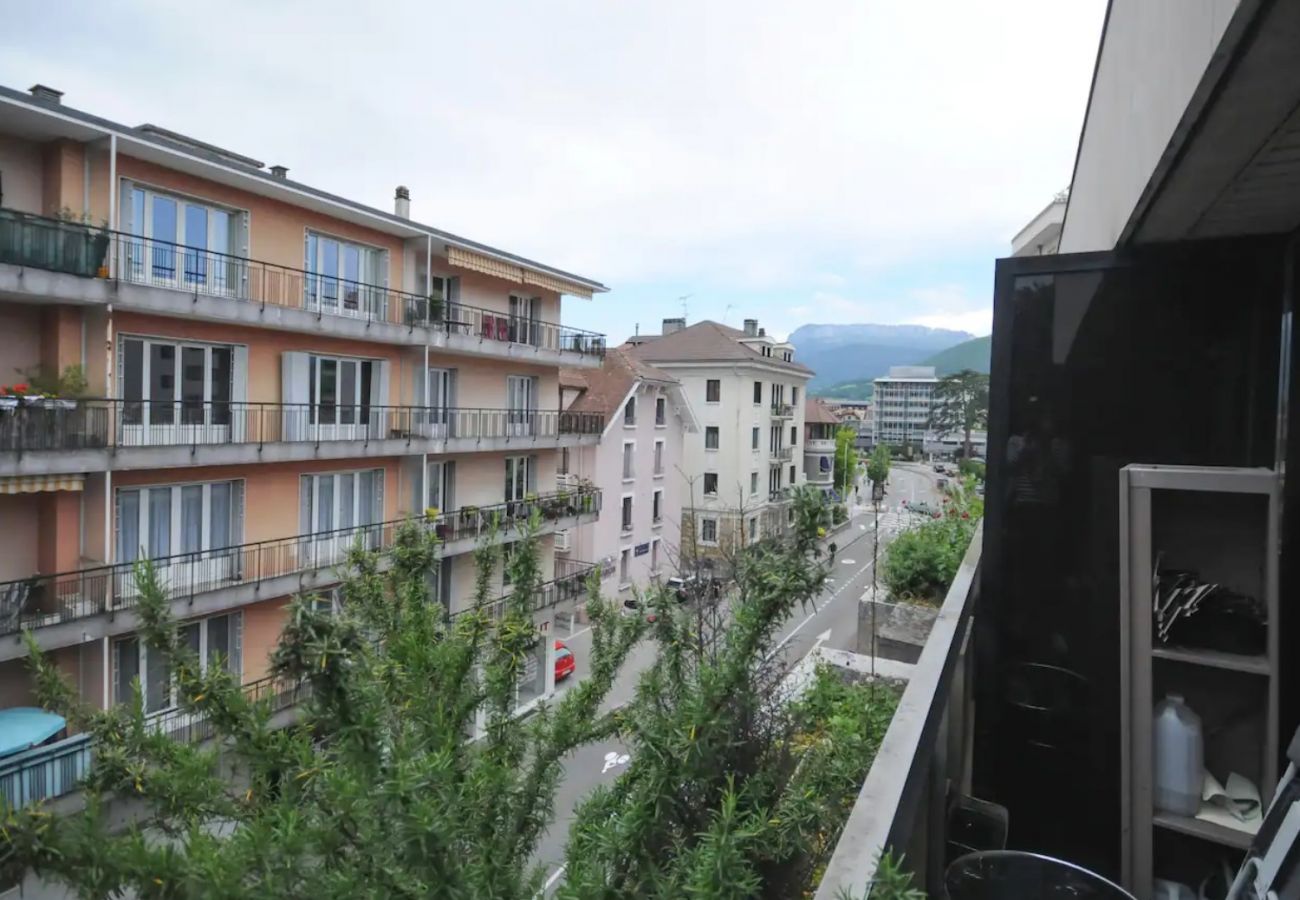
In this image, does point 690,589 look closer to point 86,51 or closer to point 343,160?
point 86,51

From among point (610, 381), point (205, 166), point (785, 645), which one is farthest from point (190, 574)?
point (610, 381)

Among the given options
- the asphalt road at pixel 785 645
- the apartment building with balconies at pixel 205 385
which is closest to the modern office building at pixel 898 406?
the asphalt road at pixel 785 645

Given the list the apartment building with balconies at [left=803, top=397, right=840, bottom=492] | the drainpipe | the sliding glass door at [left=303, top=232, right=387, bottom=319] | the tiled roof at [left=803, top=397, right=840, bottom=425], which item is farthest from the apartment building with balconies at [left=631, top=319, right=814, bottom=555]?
the drainpipe

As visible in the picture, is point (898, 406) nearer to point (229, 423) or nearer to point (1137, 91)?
point (229, 423)

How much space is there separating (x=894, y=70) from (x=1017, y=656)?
5774 millimetres

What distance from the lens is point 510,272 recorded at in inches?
579

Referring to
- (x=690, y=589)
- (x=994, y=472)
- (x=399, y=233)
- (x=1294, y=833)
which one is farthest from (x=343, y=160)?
(x=1294, y=833)

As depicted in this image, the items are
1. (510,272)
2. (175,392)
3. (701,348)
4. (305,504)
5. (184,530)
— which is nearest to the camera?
(175,392)

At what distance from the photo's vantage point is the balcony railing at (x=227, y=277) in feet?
27.0

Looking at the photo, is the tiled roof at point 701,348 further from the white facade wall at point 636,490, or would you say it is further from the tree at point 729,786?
the tree at point 729,786

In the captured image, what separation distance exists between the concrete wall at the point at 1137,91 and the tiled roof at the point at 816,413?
3534 centimetres

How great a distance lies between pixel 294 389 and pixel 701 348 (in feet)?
61.6

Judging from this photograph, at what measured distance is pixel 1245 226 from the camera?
6.25ft

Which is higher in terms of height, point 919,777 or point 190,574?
point 919,777
